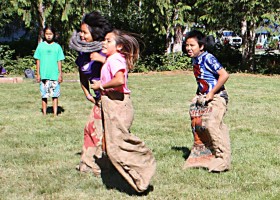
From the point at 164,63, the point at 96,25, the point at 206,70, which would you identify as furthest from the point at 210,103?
the point at 164,63

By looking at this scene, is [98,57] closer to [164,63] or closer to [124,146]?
[124,146]

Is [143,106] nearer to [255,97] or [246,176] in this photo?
[255,97]

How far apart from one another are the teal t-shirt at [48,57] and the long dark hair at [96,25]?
15.3 ft

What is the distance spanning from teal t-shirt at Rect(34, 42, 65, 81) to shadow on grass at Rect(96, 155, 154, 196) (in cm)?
455

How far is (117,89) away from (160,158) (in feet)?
6.65

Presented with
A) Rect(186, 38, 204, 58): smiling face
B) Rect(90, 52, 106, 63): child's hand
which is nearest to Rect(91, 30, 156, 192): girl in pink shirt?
Rect(90, 52, 106, 63): child's hand

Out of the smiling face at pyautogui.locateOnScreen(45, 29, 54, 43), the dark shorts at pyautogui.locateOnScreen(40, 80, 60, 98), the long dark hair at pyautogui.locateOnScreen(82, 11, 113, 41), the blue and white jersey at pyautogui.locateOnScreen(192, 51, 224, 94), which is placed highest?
the long dark hair at pyautogui.locateOnScreen(82, 11, 113, 41)

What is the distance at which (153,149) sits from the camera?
281 inches

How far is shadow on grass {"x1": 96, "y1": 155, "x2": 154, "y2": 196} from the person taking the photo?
5.09m

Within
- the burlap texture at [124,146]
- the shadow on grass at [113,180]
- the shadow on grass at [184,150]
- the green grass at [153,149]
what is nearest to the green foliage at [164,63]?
the green grass at [153,149]

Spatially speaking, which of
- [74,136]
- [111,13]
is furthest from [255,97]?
[111,13]

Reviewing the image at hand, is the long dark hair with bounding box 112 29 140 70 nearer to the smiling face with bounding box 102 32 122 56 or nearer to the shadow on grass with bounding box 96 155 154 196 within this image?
the smiling face with bounding box 102 32 122 56

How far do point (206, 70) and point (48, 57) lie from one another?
476 cm

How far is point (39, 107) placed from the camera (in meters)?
11.6
